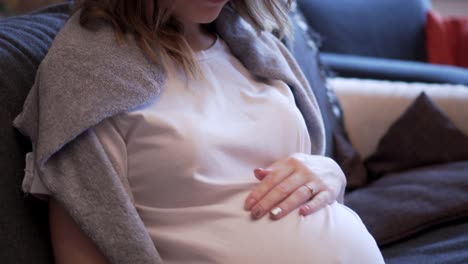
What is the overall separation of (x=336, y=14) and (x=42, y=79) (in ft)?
5.41

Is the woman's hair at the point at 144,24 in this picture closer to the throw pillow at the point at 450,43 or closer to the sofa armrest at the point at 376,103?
the sofa armrest at the point at 376,103

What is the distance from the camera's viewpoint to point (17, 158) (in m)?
0.97

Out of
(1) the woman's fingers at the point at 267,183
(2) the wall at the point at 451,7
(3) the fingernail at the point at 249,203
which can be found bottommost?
(2) the wall at the point at 451,7

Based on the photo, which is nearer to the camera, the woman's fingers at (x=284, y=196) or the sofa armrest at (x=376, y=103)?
the woman's fingers at (x=284, y=196)

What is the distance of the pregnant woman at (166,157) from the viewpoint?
91cm

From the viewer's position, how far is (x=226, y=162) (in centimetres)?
102

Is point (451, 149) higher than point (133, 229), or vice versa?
point (133, 229)

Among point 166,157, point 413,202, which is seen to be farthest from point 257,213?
point 413,202

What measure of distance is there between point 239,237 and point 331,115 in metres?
0.79

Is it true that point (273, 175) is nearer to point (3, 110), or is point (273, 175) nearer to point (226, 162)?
point (226, 162)

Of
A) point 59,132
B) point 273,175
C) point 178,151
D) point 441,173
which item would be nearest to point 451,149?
point 441,173

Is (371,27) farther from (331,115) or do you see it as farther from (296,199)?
(296,199)

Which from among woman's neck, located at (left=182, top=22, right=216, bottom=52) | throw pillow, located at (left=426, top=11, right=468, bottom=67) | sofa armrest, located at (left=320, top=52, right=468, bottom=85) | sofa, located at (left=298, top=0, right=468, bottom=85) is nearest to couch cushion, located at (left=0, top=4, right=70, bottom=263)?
woman's neck, located at (left=182, top=22, right=216, bottom=52)

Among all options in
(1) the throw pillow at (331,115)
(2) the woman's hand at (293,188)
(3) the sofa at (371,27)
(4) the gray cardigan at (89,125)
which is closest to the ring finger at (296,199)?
(2) the woman's hand at (293,188)
